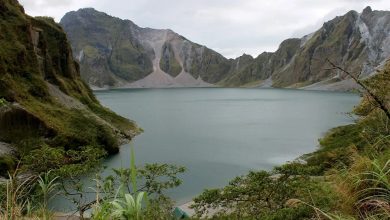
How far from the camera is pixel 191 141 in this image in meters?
70.7

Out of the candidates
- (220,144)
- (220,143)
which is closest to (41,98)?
(220,144)

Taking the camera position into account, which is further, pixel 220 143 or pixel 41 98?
pixel 220 143

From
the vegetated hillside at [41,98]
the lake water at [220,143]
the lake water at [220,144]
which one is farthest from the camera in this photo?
the vegetated hillside at [41,98]

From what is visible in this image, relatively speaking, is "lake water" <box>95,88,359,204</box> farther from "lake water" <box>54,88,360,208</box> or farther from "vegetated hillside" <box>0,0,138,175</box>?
"vegetated hillside" <box>0,0,138,175</box>

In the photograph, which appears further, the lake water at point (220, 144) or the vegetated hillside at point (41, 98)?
the vegetated hillside at point (41, 98)

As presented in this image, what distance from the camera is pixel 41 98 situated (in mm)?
62188

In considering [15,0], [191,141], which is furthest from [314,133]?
[15,0]

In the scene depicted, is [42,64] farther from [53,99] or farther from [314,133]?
[314,133]

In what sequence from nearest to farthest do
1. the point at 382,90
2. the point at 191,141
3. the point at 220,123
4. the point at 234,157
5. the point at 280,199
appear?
the point at 382,90 < the point at 280,199 < the point at 234,157 < the point at 191,141 < the point at 220,123

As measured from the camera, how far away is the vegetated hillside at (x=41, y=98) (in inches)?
2029

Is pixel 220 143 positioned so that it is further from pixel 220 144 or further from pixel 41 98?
pixel 41 98

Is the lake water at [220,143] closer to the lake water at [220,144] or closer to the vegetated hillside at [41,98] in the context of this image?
the lake water at [220,144]

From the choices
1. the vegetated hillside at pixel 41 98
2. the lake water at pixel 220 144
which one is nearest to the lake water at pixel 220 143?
the lake water at pixel 220 144

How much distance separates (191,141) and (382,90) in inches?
2028
